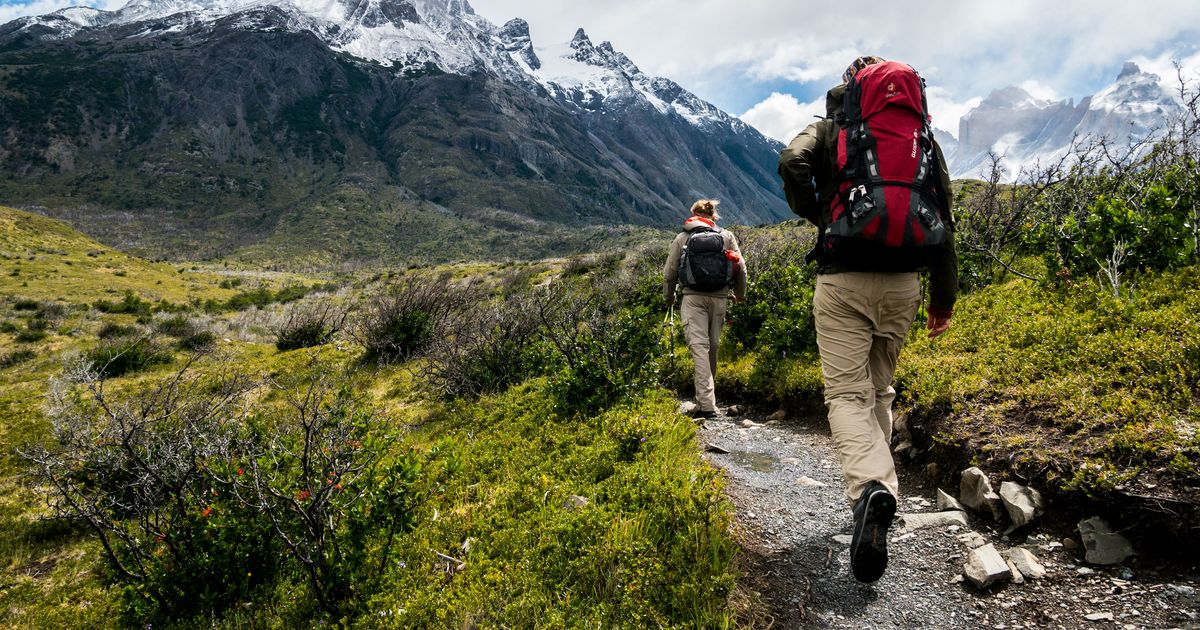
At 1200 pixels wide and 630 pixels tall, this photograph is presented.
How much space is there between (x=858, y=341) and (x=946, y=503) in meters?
1.31

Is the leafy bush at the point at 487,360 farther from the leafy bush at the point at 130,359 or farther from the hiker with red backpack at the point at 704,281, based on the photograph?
the leafy bush at the point at 130,359

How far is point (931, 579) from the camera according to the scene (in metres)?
2.80

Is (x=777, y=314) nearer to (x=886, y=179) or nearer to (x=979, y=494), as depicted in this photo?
(x=979, y=494)

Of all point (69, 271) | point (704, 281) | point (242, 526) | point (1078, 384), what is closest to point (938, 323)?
point (1078, 384)

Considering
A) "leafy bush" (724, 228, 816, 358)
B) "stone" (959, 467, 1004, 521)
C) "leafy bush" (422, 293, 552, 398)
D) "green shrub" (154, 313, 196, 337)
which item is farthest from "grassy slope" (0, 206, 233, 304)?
"stone" (959, 467, 1004, 521)

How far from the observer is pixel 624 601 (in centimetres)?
266

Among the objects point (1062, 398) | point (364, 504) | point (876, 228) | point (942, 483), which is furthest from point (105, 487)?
point (1062, 398)

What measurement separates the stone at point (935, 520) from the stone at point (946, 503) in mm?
84

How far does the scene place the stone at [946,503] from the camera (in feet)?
11.3

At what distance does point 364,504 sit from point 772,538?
2.68 m

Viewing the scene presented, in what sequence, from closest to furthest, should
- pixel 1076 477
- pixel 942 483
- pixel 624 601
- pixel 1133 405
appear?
pixel 624 601, pixel 1076 477, pixel 1133 405, pixel 942 483

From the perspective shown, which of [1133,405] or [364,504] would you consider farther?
[364,504]

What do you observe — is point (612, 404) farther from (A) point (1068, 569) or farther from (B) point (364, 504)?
(A) point (1068, 569)

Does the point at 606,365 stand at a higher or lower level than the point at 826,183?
lower
